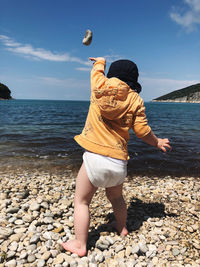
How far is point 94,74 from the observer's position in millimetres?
2473

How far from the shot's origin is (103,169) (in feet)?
7.75

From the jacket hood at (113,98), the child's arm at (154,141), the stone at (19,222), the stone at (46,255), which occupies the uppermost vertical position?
the jacket hood at (113,98)

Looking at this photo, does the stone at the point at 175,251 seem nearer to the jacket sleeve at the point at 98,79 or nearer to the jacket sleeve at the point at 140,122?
the jacket sleeve at the point at 140,122

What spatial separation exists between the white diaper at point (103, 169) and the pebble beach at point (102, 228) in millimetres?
1128

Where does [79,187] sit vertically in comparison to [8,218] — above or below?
above

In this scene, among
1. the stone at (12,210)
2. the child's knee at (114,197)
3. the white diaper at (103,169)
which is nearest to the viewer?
the white diaper at (103,169)

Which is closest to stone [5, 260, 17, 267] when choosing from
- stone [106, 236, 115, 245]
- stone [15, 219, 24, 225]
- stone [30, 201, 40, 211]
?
stone [15, 219, 24, 225]

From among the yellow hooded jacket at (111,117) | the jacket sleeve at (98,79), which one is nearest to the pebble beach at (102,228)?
the yellow hooded jacket at (111,117)

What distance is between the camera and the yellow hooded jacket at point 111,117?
89.2 inches

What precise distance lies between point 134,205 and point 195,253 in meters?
1.59

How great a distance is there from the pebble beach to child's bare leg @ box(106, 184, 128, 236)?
0.48ft

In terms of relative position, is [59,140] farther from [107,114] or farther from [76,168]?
[107,114]

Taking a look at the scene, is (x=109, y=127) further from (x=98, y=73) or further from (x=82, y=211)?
(x=82, y=211)

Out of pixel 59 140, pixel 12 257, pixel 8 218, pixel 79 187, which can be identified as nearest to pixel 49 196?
pixel 8 218
